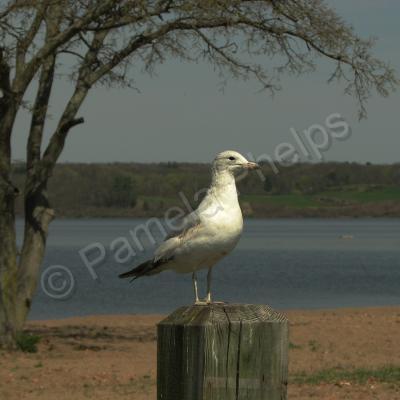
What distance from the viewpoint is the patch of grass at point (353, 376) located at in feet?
36.8

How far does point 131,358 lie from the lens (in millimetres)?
14594

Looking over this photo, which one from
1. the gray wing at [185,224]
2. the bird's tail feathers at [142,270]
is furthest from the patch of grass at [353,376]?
the gray wing at [185,224]

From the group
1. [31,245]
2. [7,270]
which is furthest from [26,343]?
[31,245]

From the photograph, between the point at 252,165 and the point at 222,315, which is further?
the point at 252,165

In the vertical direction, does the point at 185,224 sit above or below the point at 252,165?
below

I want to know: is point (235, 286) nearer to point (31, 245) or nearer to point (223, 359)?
point (31, 245)

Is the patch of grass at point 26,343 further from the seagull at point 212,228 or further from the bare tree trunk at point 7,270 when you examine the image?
the seagull at point 212,228

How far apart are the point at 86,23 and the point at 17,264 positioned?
14.0 feet

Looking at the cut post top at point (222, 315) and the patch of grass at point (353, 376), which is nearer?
the cut post top at point (222, 315)

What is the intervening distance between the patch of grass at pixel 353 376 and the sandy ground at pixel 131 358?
250mm

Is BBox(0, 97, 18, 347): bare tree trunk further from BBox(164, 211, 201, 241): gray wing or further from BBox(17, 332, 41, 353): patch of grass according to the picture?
Answer: BBox(164, 211, 201, 241): gray wing

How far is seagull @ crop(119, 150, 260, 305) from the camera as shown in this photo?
4.80 m

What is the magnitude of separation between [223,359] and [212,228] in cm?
162

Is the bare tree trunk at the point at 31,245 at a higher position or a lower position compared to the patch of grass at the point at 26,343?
higher
